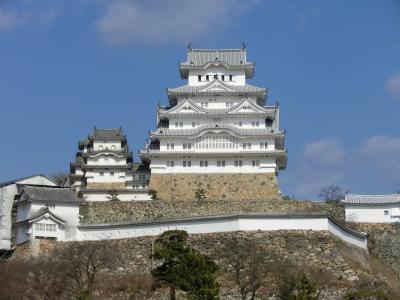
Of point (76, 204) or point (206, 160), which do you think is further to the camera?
point (206, 160)

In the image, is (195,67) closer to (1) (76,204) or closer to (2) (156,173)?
(2) (156,173)

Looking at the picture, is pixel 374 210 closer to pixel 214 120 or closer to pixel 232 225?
pixel 232 225

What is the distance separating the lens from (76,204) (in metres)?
50.0

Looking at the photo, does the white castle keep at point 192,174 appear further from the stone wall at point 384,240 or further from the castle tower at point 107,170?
the stone wall at point 384,240

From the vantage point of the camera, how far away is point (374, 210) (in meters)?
51.4

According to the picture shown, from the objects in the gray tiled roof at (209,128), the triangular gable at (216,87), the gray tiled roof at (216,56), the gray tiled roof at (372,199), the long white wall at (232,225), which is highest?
the gray tiled roof at (216,56)

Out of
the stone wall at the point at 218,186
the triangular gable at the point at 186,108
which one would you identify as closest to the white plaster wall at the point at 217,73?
the triangular gable at the point at 186,108

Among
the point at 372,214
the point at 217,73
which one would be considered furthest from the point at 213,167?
the point at 372,214

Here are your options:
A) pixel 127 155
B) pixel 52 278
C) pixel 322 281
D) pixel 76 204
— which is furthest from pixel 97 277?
pixel 127 155

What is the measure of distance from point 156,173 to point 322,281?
17.1m

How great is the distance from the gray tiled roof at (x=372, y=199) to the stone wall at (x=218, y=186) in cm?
452

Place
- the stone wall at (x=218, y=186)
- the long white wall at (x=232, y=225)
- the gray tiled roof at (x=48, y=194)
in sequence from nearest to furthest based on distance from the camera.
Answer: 1. the long white wall at (x=232, y=225)
2. the gray tiled roof at (x=48, y=194)
3. the stone wall at (x=218, y=186)

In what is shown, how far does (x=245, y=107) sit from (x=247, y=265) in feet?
59.0

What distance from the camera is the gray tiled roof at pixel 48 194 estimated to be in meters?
49.5
